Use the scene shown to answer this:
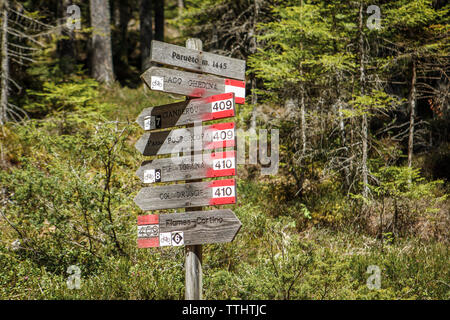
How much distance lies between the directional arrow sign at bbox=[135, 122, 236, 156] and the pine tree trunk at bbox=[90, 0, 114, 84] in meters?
11.5

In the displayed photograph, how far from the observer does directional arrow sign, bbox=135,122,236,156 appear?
3.91 meters

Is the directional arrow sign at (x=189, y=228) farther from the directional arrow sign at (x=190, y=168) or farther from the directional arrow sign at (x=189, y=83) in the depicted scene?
the directional arrow sign at (x=189, y=83)

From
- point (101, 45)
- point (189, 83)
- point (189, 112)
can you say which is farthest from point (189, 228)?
point (101, 45)

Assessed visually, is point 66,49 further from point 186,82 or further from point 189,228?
point 189,228

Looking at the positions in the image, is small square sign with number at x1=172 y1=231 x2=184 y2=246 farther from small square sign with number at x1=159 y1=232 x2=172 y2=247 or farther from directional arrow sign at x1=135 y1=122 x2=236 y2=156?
directional arrow sign at x1=135 y1=122 x2=236 y2=156

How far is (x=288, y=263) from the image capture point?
15.2 feet

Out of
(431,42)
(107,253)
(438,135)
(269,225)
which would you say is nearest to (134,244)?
(107,253)

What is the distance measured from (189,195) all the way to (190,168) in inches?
12.0

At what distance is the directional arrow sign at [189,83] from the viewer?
161 inches

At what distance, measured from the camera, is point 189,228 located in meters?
4.01

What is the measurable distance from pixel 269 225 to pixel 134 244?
224cm

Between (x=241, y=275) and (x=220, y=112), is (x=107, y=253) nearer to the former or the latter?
(x=241, y=275)

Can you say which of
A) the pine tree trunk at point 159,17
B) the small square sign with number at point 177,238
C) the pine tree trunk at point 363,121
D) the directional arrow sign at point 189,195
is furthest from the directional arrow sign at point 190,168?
the pine tree trunk at point 159,17
